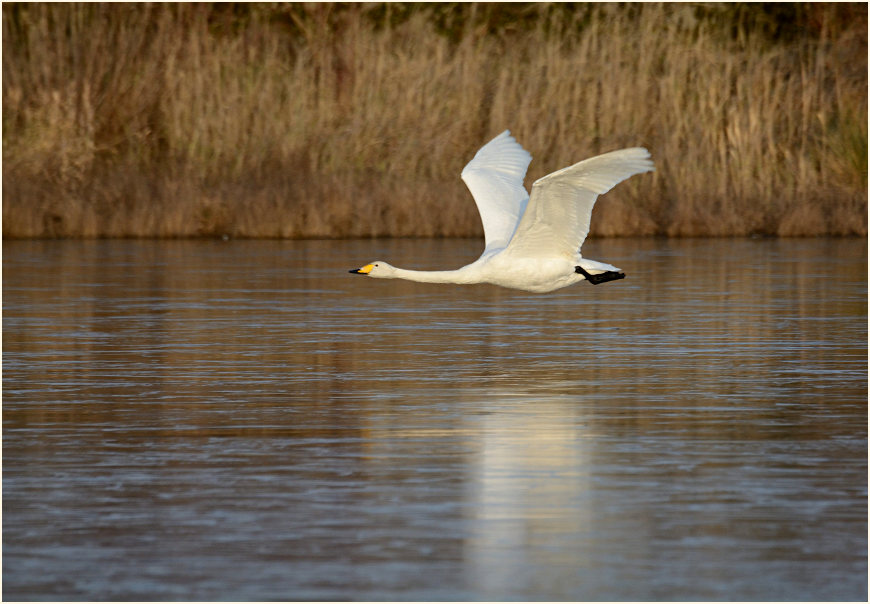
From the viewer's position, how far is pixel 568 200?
11.3 meters

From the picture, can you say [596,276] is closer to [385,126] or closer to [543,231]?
[543,231]

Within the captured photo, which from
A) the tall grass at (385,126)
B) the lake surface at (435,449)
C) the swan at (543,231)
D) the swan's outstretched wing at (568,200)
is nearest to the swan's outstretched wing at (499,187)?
the swan at (543,231)

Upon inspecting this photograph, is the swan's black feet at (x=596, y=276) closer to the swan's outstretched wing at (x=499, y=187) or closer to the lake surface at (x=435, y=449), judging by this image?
the lake surface at (x=435, y=449)

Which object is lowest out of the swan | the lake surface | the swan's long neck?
the lake surface

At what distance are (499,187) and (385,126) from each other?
11.3m

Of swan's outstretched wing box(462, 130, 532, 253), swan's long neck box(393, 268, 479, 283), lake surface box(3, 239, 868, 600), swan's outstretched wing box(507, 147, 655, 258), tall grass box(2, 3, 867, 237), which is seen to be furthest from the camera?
tall grass box(2, 3, 867, 237)

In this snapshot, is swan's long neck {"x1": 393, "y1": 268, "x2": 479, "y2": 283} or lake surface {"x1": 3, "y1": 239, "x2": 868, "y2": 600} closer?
lake surface {"x1": 3, "y1": 239, "x2": 868, "y2": 600}

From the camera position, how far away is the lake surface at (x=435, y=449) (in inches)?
229

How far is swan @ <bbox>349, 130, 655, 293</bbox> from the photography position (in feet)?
35.0

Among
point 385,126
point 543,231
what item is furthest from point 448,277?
point 385,126

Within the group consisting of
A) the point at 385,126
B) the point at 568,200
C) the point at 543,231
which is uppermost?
the point at 385,126

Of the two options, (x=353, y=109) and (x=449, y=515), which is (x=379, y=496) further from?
(x=353, y=109)

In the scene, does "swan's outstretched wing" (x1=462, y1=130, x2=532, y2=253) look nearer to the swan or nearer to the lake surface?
the swan

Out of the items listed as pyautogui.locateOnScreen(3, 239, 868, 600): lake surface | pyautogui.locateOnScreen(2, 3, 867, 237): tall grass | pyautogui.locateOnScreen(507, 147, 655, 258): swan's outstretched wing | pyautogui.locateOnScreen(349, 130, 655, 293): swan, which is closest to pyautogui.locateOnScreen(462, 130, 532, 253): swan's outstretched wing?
pyautogui.locateOnScreen(349, 130, 655, 293): swan
